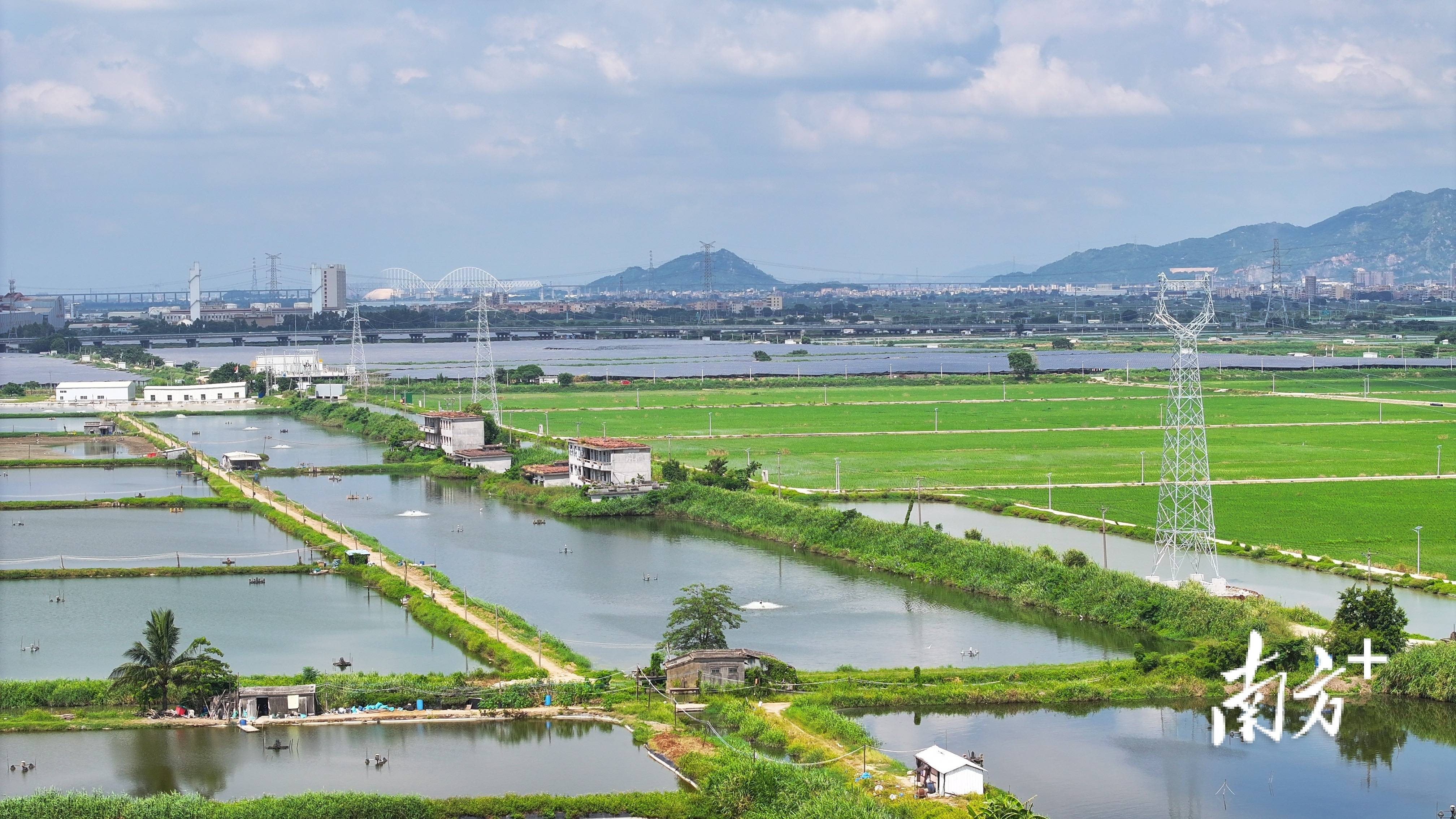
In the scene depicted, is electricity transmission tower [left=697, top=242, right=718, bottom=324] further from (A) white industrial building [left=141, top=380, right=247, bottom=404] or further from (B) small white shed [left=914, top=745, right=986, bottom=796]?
(B) small white shed [left=914, top=745, right=986, bottom=796]

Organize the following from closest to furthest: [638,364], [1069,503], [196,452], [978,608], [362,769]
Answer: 1. [362,769]
2. [978,608]
3. [1069,503]
4. [196,452]
5. [638,364]

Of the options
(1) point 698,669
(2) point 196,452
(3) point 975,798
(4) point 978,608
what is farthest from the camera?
(2) point 196,452

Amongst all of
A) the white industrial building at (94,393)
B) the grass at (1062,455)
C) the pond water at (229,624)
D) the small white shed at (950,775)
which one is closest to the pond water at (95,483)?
the pond water at (229,624)

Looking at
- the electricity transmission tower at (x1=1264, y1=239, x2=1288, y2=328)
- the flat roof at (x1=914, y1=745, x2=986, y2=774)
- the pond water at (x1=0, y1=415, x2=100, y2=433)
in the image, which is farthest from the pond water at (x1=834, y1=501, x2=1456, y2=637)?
the electricity transmission tower at (x1=1264, y1=239, x2=1288, y2=328)

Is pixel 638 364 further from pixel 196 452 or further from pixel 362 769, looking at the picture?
pixel 362 769

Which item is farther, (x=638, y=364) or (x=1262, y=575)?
(x=638, y=364)

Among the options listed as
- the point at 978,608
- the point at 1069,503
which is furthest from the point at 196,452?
the point at 978,608
